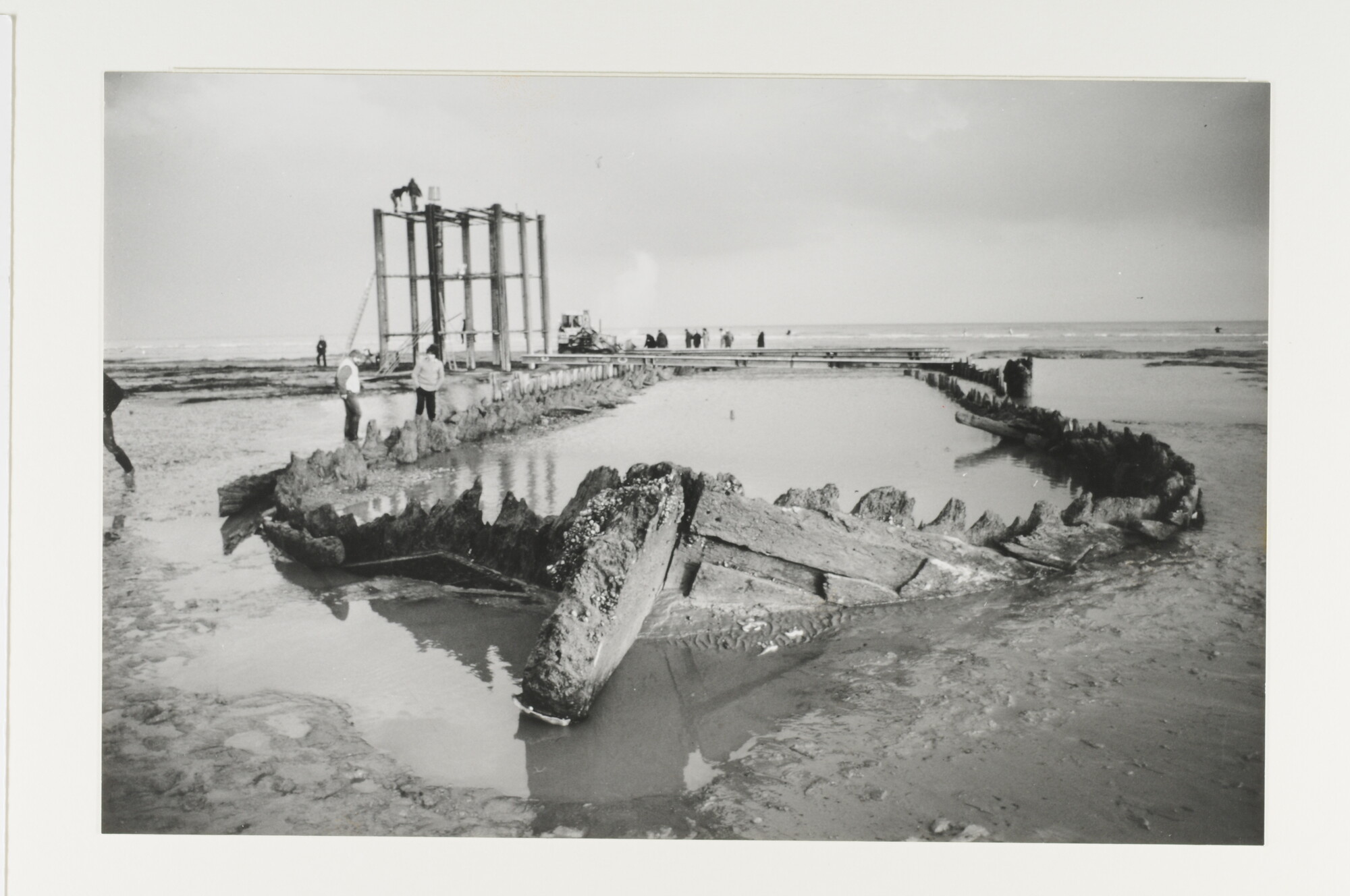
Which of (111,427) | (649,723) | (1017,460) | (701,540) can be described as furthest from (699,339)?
(111,427)

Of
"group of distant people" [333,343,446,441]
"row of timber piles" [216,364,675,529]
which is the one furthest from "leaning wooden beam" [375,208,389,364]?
"row of timber piles" [216,364,675,529]

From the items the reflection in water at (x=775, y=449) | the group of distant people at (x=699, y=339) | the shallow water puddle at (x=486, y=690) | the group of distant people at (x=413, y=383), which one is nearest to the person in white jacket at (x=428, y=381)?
the group of distant people at (x=413, y=383)

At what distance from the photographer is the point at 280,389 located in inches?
132

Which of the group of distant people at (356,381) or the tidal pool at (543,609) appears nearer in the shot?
the tidal pool at (543,609)

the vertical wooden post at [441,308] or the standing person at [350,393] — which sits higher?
the vertical wooden post at [441,308]

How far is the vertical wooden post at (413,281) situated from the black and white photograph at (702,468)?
12mm

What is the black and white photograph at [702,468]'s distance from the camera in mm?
2584

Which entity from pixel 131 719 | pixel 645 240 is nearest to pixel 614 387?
pixel 645 240

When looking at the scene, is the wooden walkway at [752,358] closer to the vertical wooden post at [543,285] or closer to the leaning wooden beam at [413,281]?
the vertical wooden post at [543,285]

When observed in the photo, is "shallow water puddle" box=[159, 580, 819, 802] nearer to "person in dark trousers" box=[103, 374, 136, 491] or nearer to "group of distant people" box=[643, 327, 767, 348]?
"person in dark trousers" box=[103, 374, 136, 491]

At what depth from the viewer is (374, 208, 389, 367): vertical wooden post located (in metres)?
3.29

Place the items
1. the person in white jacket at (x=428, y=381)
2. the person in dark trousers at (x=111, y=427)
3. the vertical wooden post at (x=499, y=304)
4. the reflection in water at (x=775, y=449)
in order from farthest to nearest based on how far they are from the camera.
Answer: the person in white jacket at (x=428, y=381)
the vertical wooden post at (x=499, y=304)
the reflection in water at (x=775, y=449)
the person in dark trousers at (x=111, y=427)

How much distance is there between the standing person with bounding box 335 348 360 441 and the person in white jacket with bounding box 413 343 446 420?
249mm

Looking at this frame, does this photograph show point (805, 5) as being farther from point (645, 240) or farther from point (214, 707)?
point (214, 707)
